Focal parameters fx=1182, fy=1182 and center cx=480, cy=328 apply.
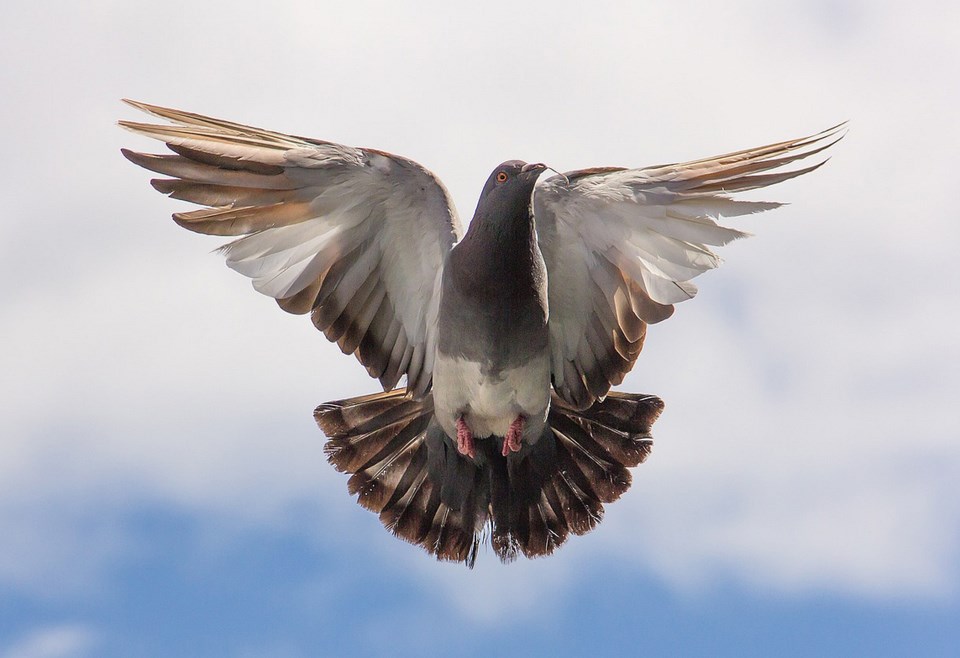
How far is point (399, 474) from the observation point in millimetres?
8445

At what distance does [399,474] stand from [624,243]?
2304 mm

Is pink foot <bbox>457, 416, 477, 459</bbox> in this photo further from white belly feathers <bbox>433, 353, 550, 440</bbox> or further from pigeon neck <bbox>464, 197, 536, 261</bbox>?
pigeon neck <bbox>464, 197, 536, 261</bbox>

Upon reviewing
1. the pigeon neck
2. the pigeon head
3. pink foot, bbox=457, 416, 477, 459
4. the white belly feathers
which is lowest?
pink foot, bbox=457, 416, 477, 459

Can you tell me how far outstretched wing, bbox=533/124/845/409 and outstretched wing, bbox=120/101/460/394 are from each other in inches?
32.3

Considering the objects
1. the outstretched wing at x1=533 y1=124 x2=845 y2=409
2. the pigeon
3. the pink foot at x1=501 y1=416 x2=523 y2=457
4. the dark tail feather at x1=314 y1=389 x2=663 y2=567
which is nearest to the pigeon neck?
the pigeon

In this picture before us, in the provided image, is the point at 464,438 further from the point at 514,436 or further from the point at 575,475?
the point at 575,475

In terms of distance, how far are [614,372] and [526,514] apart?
3.93 feet

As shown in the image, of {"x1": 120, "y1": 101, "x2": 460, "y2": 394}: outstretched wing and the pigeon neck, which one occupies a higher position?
{"x1": 120, "y1": 101, "x2": 460, "y2": 394}: outstretched wing

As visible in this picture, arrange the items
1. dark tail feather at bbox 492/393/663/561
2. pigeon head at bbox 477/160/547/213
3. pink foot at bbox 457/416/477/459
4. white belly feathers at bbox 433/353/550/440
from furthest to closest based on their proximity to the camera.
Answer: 1. dark tail feather at bbox 492/393/663/561
2. pink foot at bbox 457/416/477/459
3. white belly feathers at bbox 433/353/550/440
4. pigeon head at bbox 477/160/547/213

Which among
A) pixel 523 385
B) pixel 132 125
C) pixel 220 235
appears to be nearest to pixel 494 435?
pixel 523 385

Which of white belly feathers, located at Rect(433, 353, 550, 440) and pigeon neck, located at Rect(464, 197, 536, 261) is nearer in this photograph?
pigeon neck, located at Rect(464, 197, 536, 261)

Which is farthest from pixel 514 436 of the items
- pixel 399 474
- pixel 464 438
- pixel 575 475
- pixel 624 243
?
pixel 624 243

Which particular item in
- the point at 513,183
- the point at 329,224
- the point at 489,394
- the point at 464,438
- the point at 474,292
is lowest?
the point at 464,438

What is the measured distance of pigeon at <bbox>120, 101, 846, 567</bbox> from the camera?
7.34 m
